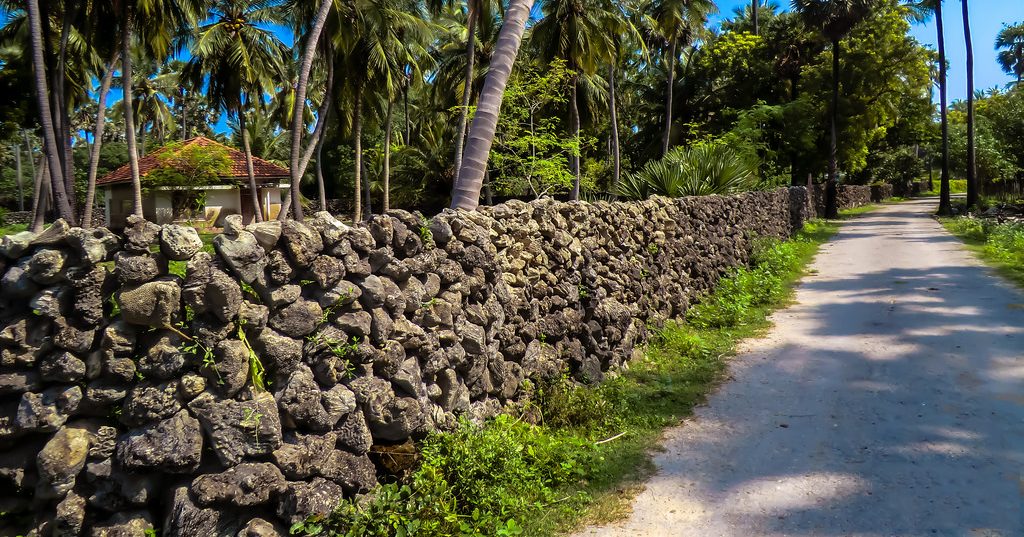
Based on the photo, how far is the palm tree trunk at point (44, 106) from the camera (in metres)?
16.2

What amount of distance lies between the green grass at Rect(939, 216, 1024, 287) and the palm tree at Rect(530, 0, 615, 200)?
1160 centimetres

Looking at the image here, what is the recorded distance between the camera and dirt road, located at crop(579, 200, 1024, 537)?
426 cm

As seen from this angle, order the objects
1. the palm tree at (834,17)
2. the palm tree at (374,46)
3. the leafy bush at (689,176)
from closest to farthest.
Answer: the leafy bush at (689,176), the palm tree at (374,46), the palm tree at (834,17)

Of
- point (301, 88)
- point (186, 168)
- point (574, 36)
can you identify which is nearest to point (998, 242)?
point (574, 36)

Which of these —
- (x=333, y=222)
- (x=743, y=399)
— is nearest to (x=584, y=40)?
(x=743, y=399)

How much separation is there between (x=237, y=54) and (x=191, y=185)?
891 cm

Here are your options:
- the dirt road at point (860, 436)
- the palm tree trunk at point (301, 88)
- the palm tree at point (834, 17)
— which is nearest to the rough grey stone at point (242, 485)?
the dirt road at point (860, 436)

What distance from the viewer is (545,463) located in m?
4.95

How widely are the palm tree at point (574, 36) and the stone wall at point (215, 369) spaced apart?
19.7 m

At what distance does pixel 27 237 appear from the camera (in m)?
Result: 3.32

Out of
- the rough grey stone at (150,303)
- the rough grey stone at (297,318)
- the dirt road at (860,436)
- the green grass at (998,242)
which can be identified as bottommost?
the dirt road at (860,436)

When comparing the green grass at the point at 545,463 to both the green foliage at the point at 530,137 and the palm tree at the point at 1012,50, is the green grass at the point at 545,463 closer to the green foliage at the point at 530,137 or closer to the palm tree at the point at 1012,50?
the green foliage at the point at 530,137

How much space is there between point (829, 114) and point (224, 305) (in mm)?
34275

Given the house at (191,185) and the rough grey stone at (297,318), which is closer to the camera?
Result: the rough grey stone at (297,318)
